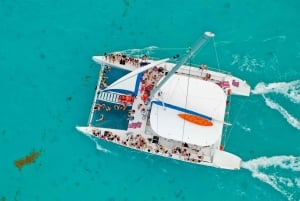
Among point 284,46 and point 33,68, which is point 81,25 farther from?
point 284,46

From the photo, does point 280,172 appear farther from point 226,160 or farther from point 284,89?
point 284,89

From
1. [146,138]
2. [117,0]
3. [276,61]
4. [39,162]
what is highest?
[117,0]

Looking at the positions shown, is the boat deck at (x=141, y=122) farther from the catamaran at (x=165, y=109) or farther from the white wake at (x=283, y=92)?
the white wake at (x=283, y=92)

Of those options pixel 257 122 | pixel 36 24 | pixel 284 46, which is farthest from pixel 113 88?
pixel 284 46

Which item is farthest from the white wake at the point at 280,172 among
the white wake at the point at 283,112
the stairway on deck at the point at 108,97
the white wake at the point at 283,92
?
the stairway on deck at the point at 108,97

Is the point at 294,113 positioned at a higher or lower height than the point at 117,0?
lower
